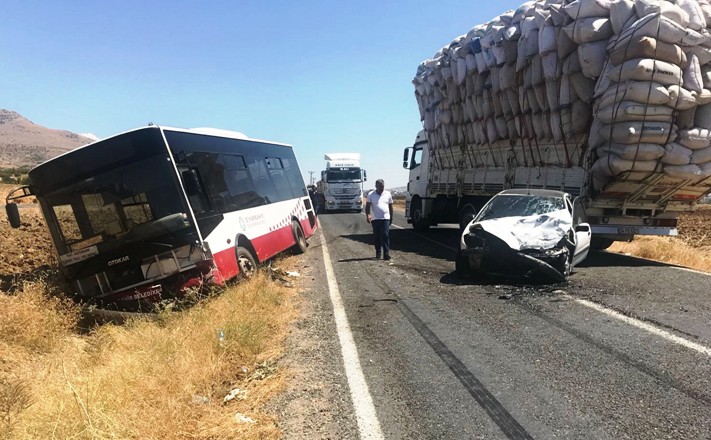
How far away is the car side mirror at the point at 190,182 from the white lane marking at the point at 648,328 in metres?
5.66

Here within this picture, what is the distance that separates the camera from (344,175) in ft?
96.3

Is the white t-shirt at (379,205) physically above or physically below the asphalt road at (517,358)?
above

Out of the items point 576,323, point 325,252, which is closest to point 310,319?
point 576,323

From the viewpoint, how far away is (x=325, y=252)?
1229 cm

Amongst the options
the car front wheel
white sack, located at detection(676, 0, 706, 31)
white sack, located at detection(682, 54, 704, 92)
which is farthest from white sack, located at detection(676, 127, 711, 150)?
the car front wheel

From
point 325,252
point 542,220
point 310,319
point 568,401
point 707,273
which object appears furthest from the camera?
point 325,252

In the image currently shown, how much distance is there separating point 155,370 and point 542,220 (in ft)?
21.1

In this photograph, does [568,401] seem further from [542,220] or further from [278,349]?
[542,220]

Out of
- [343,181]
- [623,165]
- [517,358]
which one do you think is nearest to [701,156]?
[623,165]

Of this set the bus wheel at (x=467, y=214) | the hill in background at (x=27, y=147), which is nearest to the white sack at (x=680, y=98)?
the bus wheel at (x=467, y=214)

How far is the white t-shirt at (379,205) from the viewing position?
10203mm

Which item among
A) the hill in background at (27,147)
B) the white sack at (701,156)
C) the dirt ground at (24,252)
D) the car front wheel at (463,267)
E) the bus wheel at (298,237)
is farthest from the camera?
the hill in background at (27,147)

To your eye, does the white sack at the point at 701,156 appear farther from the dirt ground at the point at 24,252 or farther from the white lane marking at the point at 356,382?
the dirt ground at the point at 24,252

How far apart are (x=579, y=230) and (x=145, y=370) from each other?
23.5 ft
